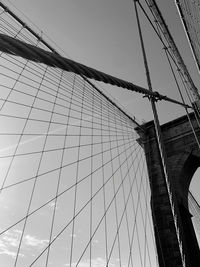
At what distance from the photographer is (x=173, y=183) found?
917 centimetres

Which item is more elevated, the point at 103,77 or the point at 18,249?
the point at 103,77

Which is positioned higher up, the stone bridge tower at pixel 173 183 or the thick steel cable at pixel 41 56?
the stone bridge tower at pixel 173 183

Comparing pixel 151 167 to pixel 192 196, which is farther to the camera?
pixel 192 196

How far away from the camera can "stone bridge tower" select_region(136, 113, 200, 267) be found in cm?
820

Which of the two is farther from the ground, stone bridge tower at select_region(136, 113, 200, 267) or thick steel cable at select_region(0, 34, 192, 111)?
stone bridge tower at select_region(136, 113, 200, 267)

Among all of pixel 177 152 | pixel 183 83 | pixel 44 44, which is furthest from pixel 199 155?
pixel 44 44

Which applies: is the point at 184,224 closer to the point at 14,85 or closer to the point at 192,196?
the point at 192,196

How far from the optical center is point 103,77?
3.40 m

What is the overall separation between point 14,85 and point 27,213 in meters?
2.32

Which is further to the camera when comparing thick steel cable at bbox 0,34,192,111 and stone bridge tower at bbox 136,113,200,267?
stone bridge tower at bbox 136,113,200,267

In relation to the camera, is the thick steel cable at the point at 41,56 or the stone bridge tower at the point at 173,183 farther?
the stone bridge tower at the point at 173,183

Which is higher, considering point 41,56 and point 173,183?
point 173,183

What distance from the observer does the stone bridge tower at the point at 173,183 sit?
8.20m

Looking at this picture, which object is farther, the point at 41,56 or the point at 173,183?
the point at 173,183
